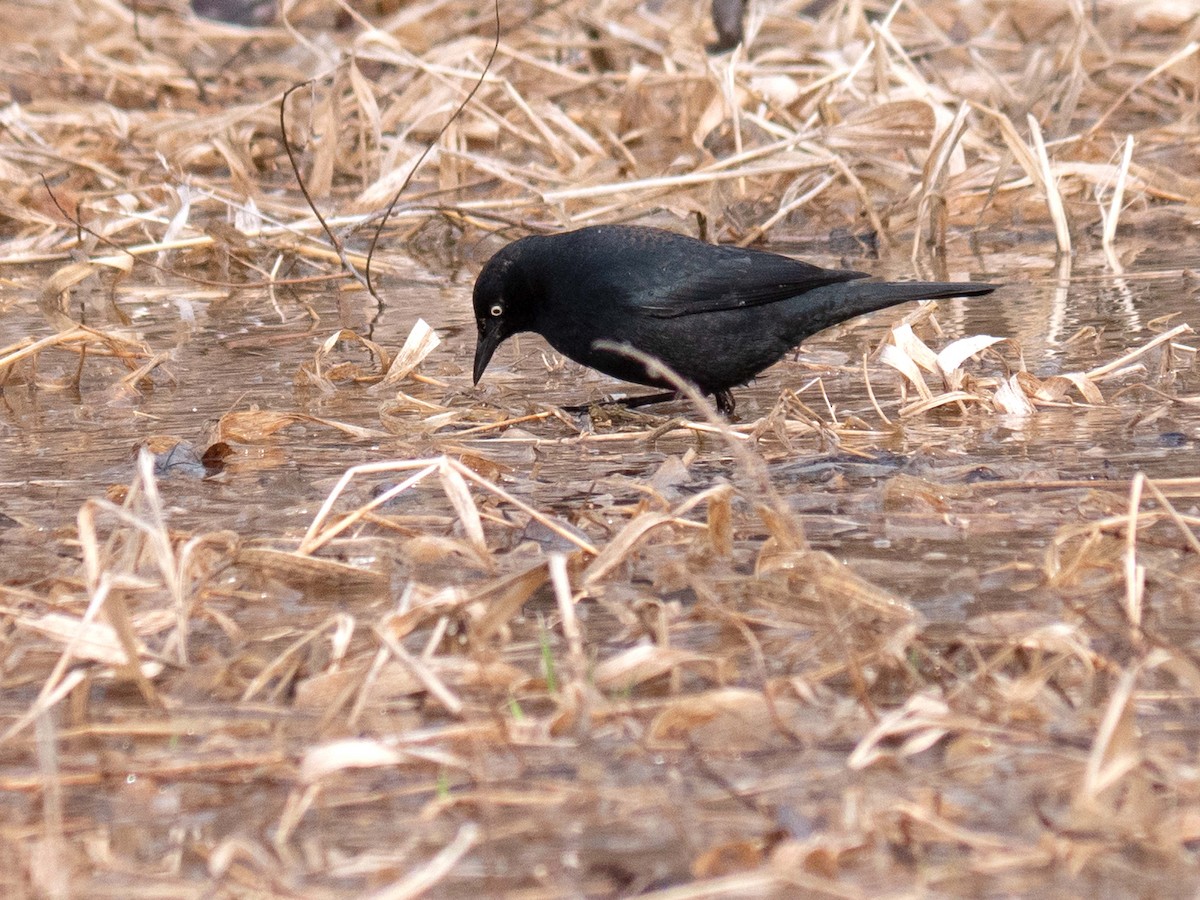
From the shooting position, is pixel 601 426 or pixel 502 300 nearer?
pixel 601 426

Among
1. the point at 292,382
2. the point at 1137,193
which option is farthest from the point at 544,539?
the point at 1137,193

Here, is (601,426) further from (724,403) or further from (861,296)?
(861,296)

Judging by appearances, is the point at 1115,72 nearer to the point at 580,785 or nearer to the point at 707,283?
the point at 707,283

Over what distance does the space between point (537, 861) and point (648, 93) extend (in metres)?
6.57

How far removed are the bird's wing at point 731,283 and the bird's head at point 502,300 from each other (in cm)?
43

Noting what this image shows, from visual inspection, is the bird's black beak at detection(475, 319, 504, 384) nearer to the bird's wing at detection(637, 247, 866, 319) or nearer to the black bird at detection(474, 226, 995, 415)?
the black bird at detection(474, 226, 995, 415)

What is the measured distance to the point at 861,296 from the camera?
194 inches

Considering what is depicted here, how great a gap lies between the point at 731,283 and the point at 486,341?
2.62ft

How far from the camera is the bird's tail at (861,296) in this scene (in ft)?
16.0

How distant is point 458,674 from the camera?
258cm

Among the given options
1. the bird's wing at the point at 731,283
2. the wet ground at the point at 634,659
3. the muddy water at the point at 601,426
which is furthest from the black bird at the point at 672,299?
the wet ground at the point at 634,659

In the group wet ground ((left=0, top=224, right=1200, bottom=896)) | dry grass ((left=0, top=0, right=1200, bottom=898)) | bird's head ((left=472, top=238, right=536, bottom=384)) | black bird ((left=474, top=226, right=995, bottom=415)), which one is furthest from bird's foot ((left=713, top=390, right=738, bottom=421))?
bird's head ((left=472, top=238, right=536, bottom=384))

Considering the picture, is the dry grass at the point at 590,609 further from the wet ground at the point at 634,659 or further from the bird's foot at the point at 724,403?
the bird's foot at the point at 724,403

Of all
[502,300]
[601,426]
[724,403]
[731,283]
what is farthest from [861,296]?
[502,300]
